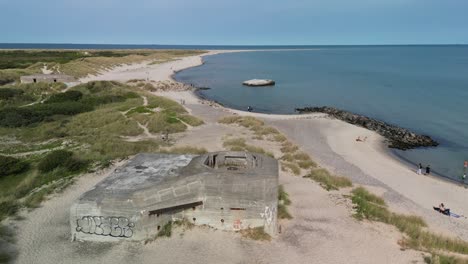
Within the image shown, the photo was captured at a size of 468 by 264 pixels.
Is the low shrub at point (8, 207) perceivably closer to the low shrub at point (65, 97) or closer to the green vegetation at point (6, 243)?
the green vegetation at point (6, 243)

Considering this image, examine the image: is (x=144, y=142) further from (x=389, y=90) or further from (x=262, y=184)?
(x=389, y=90)

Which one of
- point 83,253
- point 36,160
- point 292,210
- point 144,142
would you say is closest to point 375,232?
point 292,210

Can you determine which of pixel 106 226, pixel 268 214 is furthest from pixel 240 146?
pixel 106 226

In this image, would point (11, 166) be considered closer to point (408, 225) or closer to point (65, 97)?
point (408, 225)

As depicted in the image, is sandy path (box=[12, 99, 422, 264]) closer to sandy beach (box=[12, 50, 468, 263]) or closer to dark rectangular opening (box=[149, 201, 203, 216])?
sandy beach (box=[12, 50, 468, 263])

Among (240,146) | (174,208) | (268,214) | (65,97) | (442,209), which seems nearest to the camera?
(268,214)

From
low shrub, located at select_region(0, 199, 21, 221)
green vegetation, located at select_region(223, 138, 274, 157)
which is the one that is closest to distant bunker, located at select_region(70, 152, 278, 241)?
low shrub, located at select_region(0, 199, 21, 221)

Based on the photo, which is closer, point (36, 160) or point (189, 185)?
point (189, 185)
